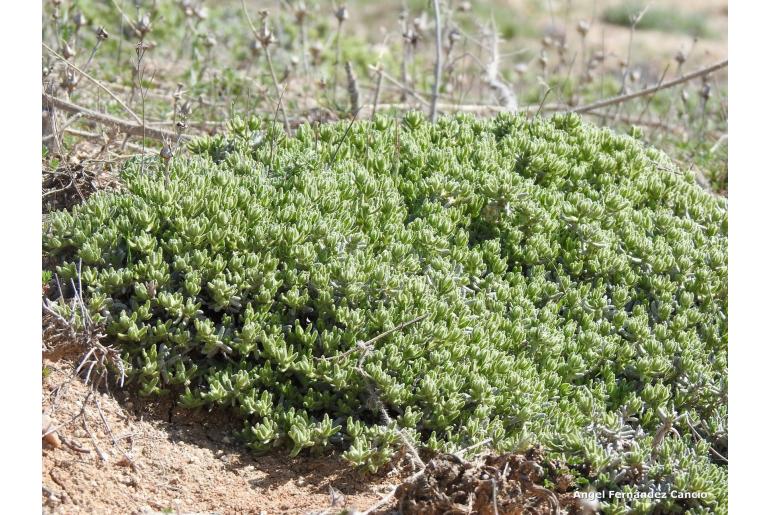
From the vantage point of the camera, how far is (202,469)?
12.3 feet

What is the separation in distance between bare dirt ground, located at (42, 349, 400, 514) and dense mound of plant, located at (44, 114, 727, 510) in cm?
12

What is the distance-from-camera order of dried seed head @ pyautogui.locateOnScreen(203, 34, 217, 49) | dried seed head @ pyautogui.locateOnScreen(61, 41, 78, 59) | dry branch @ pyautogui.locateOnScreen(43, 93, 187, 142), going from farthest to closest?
dried seed head @ pyautogui.locateOnScreen(203, 34, 217, 49) < dried seed head @ pyautogui.locateOnScreen(61, 41, 78, 59) < dry branch @ pyautogui.locateOnScreen(43, 93, 187, 142)

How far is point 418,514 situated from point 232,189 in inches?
64.6

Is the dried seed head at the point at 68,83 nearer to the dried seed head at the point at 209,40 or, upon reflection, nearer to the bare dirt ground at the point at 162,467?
the dried seed head at the point at 209,40

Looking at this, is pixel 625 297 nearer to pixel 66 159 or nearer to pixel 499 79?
pixel 66 159

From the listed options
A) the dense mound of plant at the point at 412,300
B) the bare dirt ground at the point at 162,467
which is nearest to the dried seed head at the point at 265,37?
the dense mound of plant at the point at 412,300

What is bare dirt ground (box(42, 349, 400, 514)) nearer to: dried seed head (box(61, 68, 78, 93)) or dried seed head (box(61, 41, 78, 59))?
dried seed head (box(61, 68, 78, 93))

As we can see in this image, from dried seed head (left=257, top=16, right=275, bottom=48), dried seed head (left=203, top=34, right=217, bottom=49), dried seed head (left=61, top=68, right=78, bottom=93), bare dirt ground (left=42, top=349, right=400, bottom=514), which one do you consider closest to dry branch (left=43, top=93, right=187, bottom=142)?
dried seed head (left=61, top=68, right=78, bottom=93)

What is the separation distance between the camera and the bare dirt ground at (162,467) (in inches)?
140

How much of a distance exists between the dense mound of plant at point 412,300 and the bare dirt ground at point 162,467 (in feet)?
0.39

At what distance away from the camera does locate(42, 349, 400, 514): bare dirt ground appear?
11.7 ft

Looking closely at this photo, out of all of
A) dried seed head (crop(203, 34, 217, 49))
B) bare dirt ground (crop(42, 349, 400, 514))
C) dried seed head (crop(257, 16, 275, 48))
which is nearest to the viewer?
bare dirt ground (crop(42, 349, 400, 514))

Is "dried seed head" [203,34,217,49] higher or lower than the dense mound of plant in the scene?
higher

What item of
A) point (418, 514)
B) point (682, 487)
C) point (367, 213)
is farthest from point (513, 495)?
point (367, 213)
